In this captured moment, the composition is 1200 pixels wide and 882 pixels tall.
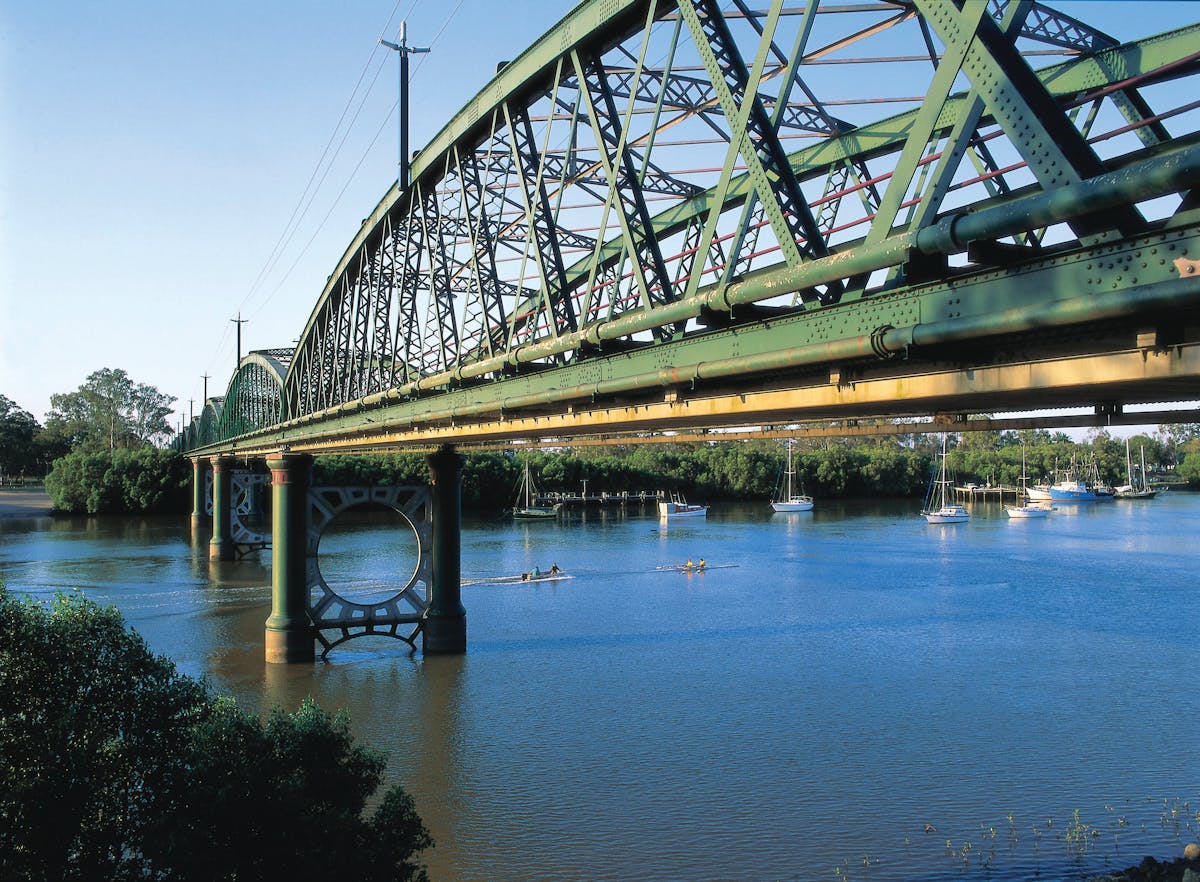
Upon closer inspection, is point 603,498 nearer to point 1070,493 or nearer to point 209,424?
point 209,424

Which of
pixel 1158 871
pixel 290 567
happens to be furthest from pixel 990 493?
pixel 1158 871

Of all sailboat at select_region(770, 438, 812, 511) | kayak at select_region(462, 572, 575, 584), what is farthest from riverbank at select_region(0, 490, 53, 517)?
sailboat at select_region(770, 438, 812, 511)

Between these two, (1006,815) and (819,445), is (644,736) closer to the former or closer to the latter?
(1006,815)

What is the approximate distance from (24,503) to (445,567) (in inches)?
3813

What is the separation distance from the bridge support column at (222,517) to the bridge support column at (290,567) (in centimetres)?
3046

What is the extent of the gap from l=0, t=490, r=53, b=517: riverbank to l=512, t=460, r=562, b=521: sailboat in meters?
48.3

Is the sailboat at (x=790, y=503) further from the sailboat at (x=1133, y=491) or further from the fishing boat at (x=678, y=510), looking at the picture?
the sailboat at (x=1133, y=491)

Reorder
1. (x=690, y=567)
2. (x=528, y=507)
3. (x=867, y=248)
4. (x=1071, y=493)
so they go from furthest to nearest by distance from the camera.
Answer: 1. (x=1071, y=493)
2. (x=528, y=507)
3. (x=690, y=567)
4. (x=867, y=248)

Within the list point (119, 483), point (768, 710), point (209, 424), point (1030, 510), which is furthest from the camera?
point (1030, 510)

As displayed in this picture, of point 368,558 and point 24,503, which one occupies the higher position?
point 24,503

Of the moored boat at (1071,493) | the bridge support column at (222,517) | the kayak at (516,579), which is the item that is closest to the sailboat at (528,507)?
the bridge support column at (222,517)

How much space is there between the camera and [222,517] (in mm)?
61562

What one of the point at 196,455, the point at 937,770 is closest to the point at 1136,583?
the point at 937,770

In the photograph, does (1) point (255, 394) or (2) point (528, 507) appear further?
(2) point (528, 507)
